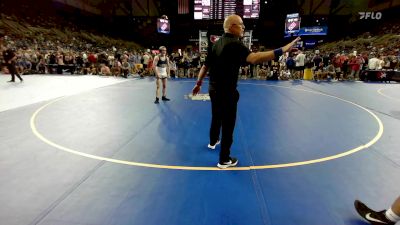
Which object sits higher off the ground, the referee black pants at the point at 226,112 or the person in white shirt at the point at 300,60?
the person in white shirt at the point at 300,60

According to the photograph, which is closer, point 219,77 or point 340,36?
point 219,77

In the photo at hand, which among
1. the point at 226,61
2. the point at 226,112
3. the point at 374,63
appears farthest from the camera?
the point at 374,63

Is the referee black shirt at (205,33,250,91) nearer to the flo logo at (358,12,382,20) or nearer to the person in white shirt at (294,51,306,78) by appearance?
the person in white shirt at (294,51,306,78)

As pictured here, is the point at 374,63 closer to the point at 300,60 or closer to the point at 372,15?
the point at 300,60

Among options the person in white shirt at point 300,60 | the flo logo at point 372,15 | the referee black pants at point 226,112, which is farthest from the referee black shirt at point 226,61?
the flo logo at point 372,15

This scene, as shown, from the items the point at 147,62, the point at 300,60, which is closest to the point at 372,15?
the point at 300,60

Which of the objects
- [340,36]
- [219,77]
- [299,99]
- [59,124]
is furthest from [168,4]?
[219,77]

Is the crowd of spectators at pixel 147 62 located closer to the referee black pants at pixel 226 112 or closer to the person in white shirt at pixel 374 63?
the person in white shirt at pixel 374 63

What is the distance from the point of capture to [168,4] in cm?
3822

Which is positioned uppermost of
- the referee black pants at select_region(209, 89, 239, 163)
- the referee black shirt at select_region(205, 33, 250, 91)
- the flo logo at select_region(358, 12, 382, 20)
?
the flo logo at select_region(358, 12, 382, 20)

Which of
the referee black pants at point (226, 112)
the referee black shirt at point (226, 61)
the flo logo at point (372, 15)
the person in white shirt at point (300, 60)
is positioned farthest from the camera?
the flo logo at point (372, 15)

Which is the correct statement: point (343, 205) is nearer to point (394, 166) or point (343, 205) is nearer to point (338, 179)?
point (338, 179)

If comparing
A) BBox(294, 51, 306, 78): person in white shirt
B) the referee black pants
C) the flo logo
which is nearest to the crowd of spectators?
BBox(294, 51, 306, 78): person in white shirt

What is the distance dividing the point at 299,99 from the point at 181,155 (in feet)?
23.5
